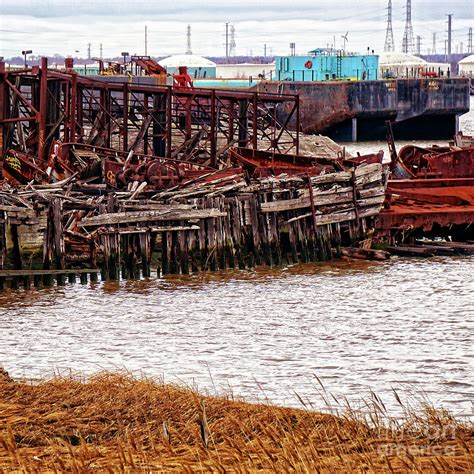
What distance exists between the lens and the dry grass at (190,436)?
8.46 meters

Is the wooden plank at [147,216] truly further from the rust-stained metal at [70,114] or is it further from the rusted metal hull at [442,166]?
the rusted metal hull at [442,166]

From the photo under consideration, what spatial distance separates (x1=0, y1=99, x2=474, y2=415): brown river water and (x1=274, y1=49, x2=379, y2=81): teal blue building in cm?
7851

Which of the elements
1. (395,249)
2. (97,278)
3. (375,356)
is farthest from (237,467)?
(395,249)

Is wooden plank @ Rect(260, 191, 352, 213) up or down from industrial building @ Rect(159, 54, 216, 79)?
down

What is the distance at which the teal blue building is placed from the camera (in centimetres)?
10312

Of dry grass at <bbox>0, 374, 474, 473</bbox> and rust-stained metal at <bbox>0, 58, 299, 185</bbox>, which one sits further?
rust-stained metal at <bbox>0, 58, 299, 185</bbox>

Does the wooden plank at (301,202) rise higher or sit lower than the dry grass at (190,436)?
higher

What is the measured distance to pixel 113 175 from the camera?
88.8ft

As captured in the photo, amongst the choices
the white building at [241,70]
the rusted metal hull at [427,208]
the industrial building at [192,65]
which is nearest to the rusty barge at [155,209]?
the rusted metal hull at [427,208]

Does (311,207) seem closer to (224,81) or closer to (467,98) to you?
(467,98)

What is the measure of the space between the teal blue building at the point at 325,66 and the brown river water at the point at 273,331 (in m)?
78.5

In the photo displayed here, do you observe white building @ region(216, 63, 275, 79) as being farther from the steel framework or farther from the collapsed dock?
the collapsed dock

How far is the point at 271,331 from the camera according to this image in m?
19.0

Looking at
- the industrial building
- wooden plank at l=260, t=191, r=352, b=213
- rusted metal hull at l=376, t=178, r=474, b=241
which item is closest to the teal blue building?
the industrial building
